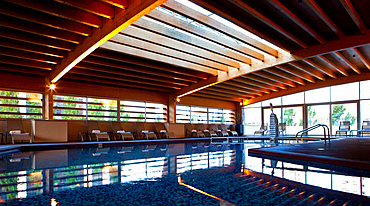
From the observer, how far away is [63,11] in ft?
19.1

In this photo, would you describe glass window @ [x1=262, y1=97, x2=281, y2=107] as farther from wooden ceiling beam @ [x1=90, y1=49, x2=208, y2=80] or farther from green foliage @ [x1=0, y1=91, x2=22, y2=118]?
green foliage @ [x1=0, y1=91, x2=22, y2=118]

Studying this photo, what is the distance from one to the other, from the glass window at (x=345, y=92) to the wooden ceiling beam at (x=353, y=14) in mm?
7780

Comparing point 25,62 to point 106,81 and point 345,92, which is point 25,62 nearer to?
point 106,81

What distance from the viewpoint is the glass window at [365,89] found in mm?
13414

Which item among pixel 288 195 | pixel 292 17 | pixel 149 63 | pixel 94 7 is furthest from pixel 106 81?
pixel 288 195

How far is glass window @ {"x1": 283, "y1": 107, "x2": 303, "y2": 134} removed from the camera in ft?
Answer: 52.1

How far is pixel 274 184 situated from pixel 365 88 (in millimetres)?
13777

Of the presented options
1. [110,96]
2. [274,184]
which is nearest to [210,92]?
[110,96]

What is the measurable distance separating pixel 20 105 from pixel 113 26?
662 centimetres

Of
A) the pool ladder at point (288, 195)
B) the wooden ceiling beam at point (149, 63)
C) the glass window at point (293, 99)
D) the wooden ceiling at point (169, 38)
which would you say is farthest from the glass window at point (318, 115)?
the pool ladder at point (288, 195)

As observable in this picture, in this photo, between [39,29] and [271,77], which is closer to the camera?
[39,29]

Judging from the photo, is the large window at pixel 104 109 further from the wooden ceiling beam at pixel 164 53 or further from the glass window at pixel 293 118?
the glass window at pixel 293 118

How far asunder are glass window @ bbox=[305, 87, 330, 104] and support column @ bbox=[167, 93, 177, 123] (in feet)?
26.4

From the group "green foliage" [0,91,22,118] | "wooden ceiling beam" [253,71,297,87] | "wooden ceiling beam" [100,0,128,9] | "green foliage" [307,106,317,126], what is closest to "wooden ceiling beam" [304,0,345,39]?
"wooden ceiling beam" [100,0,128,9]
